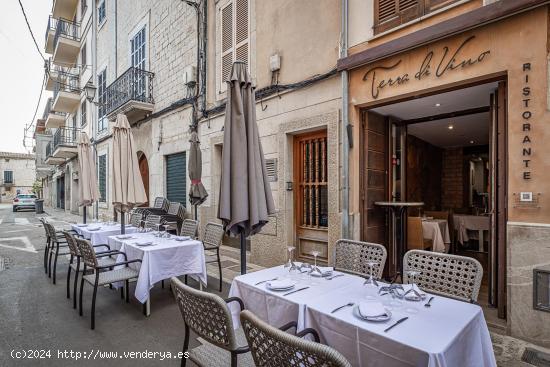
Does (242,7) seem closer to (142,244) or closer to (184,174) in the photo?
(184,174)

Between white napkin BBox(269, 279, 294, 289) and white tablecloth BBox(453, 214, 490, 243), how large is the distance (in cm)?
674

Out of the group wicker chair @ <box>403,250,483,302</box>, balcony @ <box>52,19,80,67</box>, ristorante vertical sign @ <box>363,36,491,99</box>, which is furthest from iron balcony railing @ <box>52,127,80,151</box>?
wicker chair @ <box>403,250,483,302</box>

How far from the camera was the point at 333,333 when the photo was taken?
184cm

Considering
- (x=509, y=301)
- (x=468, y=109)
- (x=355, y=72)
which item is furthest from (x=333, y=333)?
(x=468, y=109)

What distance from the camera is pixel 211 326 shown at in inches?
75.0

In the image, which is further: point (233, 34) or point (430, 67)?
point (233, 34)

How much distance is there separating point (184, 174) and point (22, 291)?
445cm

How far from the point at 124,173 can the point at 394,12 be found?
16.8ft

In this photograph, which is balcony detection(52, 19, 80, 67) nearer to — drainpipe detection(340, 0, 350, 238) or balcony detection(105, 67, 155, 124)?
balcony detection(105, 67, 155, 124)

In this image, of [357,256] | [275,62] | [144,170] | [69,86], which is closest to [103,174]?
[144,170]

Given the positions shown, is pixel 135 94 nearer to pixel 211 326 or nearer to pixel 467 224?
pixel 211 326

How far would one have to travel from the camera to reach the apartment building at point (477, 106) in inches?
119

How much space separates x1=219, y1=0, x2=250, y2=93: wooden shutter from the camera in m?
6.68

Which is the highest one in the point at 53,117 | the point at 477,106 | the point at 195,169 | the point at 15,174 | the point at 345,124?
the point at 53,117
